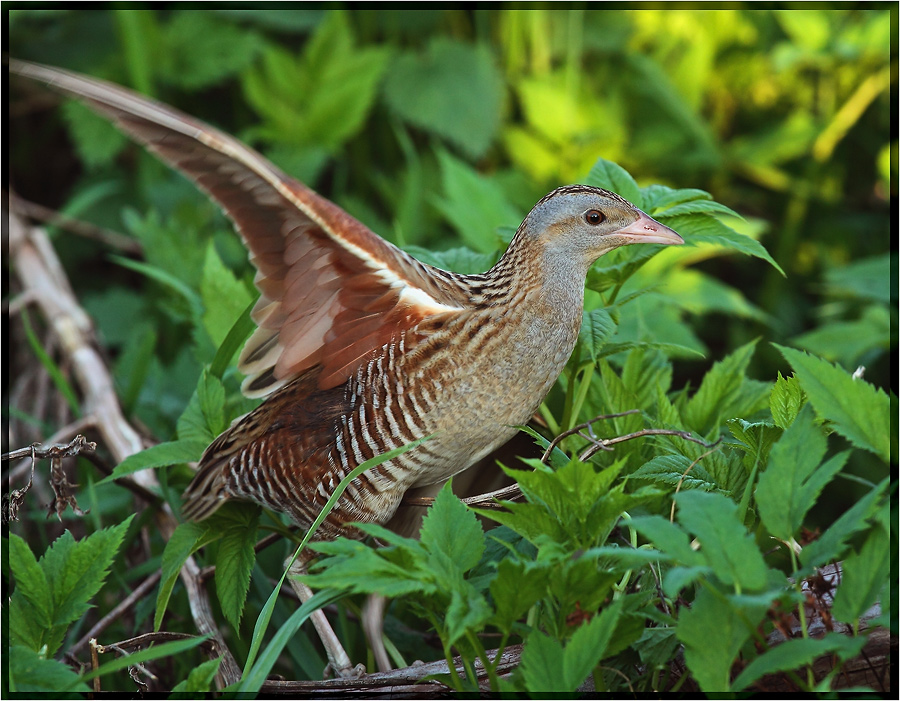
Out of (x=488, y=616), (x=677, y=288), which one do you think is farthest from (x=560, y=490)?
(x=677, y=288)

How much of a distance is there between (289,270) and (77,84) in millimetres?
579

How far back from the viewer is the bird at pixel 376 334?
2.01 m

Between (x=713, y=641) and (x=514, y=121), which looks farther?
(x=514, y=121)

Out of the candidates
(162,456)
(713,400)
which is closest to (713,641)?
(713,400)

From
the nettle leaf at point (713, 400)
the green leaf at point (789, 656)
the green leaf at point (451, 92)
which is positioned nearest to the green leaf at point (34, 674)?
the green leaf at point (789, 656)

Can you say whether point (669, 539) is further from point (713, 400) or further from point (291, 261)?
point (291, 261)

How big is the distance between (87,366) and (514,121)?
2.65 m

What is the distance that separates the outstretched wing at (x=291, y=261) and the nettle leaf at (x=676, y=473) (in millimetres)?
571

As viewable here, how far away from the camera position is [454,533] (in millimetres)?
1610

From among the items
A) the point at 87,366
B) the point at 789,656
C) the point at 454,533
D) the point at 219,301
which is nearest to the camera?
the point at 789,656

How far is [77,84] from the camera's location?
183 cm

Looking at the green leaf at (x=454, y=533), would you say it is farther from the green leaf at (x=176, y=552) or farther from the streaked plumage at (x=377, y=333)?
the green leaf at (x=176, y=552)

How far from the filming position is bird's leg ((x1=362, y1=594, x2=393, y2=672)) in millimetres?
2230

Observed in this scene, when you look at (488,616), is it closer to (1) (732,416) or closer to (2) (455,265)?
(1) (732,416)
